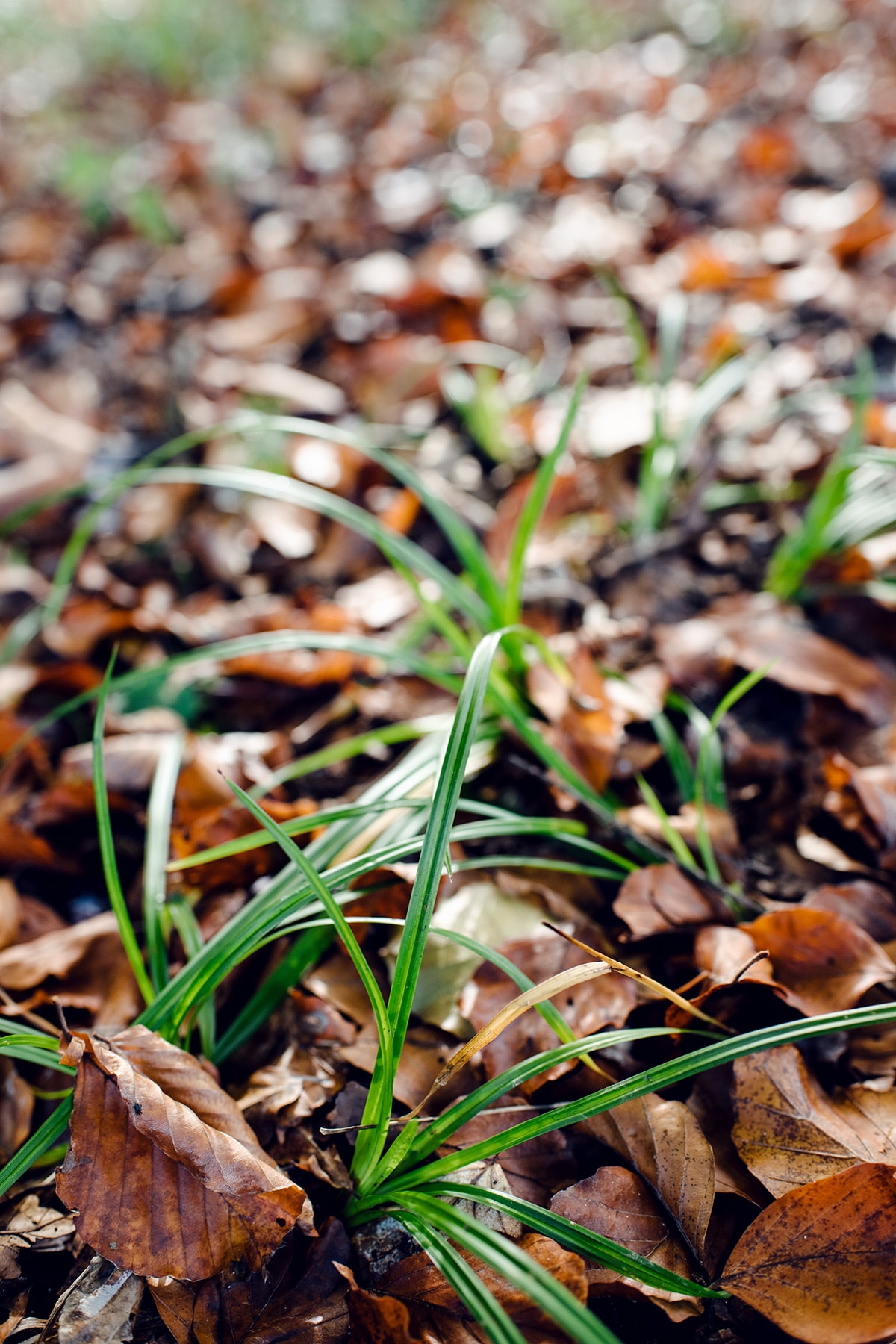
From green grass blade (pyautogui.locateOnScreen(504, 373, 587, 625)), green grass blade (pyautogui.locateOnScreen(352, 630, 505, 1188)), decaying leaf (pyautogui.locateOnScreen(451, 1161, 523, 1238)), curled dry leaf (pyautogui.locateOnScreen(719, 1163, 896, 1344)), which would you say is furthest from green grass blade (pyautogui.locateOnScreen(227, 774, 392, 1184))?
green grass blade (pyautogui.locateOnScreen(504, 373, 587, 625))

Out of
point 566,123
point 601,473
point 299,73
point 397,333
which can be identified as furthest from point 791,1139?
point 299,73

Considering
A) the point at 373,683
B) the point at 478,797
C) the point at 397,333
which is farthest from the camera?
the point at 397,333

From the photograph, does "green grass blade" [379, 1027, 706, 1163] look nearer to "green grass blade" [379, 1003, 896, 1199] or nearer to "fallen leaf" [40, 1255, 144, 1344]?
"green grass blade" [379, 1003, 896, 1199]

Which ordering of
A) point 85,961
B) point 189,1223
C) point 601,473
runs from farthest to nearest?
point 601,473 → point 85,961 → point 189,1223

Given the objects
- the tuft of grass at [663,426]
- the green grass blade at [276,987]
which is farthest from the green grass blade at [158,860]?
the tuft of grass at [663,426]

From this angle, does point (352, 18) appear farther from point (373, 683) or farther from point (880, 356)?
point (373, 683)

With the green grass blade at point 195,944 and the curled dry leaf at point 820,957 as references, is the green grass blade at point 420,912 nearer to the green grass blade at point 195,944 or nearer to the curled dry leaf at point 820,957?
the green grass blade at point 195,944

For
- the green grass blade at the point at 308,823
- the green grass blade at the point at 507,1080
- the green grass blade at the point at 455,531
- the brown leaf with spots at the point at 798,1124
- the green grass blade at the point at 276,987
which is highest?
the green grass blade at the point at 455,531

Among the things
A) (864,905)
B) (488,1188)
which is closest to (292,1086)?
A: (488,1188)
